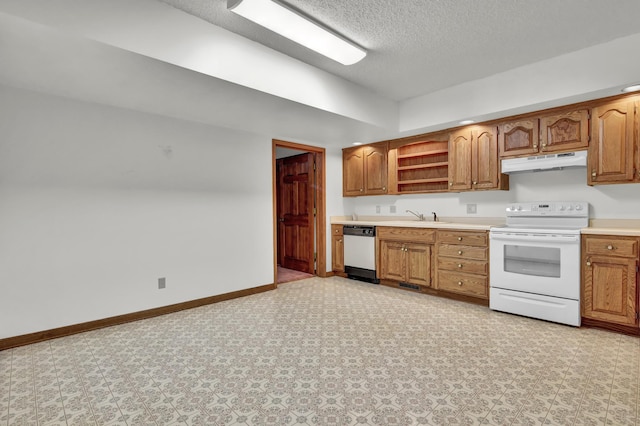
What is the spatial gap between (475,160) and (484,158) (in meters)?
0.11

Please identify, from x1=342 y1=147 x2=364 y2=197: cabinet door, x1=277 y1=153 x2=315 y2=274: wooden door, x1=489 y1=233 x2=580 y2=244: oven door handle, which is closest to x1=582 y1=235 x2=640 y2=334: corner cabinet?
x1=489 y1=233 x2=580 y2=244: oven door handle

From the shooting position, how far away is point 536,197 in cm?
378

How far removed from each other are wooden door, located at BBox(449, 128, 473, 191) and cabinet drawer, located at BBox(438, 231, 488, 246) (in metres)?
0.61

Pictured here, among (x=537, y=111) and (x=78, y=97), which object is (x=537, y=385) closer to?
(x=537, y=111)

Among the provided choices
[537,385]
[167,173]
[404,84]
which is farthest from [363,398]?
[404,84]

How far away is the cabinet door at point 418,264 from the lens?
13.9 feet

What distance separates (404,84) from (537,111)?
1.45 metres

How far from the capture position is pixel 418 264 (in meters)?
4.34

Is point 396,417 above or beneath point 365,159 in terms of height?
beneath

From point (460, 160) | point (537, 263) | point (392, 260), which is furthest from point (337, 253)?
point (537, 263)

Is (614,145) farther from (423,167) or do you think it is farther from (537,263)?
(423,167)

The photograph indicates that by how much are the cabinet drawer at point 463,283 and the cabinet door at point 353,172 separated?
1.95 m

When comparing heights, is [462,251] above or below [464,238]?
below

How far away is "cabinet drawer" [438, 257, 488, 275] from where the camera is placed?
12.3 ft
